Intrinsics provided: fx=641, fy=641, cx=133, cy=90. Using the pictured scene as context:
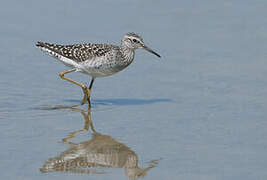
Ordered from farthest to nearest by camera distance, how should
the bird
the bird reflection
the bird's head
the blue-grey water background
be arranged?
the bird's head → the bird → the blue-grey water background → the bird reflection

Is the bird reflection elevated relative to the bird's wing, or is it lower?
lower

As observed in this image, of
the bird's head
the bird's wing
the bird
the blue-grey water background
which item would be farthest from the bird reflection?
the bird's head

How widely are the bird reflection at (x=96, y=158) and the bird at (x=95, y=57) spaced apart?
2.43m

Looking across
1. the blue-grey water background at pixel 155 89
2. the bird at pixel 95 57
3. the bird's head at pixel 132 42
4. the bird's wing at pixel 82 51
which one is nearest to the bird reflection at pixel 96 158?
the blue-grey water background at pixel 155 89

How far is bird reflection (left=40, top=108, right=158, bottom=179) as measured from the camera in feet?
27.2

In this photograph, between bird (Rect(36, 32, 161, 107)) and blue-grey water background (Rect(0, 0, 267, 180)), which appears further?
bird (Rect(36, 32, 161, 107))

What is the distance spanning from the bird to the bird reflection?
2432 mm

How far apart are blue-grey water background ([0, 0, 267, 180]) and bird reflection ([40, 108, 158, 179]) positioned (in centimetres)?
12

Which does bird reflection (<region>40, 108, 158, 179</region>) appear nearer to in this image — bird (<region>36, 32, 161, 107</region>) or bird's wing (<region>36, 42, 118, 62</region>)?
bird (<region>36, 32, 161, 107</region>)

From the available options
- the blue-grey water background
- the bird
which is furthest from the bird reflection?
→ the bird

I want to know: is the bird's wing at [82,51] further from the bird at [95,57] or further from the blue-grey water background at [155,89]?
the blue-grey water background at [155,89]

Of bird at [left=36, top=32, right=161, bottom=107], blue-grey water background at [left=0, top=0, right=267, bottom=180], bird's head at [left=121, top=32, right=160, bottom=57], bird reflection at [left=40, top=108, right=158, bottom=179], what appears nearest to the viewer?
bird reflection at [left=40, top=108, right=158, bottom=179]

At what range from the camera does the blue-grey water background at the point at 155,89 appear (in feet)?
28.7

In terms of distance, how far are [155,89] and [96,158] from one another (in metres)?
3.65
